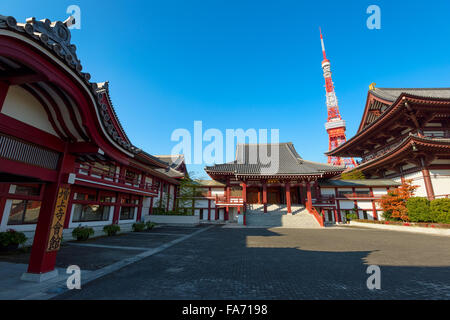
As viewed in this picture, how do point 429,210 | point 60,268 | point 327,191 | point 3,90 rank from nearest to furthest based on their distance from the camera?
point 3,90 → point 60,268 → point 429,210 → point 327,191

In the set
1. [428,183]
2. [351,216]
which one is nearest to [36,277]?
[428,183]

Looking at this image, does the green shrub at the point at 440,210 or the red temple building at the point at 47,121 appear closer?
the red temple building at the point at 47,121

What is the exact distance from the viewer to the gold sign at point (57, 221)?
14.1 feet

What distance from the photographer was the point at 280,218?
18578mm

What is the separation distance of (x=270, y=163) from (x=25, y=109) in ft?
72.3

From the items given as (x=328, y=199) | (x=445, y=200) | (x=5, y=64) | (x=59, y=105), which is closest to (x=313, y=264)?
(x=59, y=105)

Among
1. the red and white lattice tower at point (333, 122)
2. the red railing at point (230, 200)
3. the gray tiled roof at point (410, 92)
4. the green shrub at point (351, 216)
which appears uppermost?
the red and white lattice tower at point (333, 122)

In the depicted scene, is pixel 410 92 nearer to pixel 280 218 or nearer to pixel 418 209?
pixel 418 209

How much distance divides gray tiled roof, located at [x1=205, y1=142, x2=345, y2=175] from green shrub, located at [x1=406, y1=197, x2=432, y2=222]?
6.37 m

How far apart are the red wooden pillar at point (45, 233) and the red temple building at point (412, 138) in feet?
73.4

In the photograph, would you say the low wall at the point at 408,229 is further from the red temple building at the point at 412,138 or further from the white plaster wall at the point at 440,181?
the white plaster wall at the point at 440,181

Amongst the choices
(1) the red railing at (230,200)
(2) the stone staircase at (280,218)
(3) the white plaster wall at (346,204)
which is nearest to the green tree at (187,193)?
(1) the red railing at (230,200)

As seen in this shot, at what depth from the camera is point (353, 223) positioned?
2052 cm
